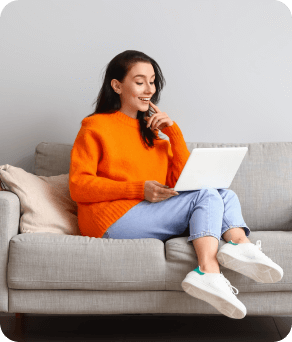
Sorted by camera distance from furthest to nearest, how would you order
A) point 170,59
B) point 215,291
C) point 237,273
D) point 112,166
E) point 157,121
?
point 170,59 → point 157,121 → point 112,166 → point 237,273 → point 215,291

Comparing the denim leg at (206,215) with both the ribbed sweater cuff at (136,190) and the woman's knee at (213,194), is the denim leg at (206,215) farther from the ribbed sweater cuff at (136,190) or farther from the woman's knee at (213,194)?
the ribbed sweater cuff at (136,190)

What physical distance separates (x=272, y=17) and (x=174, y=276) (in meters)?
1.73

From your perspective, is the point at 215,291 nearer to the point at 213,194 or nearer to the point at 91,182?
the point at 213,194

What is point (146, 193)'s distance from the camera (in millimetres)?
1884

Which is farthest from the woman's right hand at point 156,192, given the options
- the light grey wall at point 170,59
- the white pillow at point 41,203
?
the light grey wall at point 170,59

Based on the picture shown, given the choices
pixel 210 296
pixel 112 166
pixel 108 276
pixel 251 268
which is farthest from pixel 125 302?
pixel 112 166

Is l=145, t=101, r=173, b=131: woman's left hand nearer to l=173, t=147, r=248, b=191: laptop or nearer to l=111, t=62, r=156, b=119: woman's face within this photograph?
l=111, t=62, r=156, b=119: woman's face

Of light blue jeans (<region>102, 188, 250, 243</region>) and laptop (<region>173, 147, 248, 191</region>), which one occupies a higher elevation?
laptop (<region>173, 147, 248, 191</region>)

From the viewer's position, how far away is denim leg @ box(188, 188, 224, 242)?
5.63 feet

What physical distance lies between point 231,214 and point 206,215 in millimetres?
142

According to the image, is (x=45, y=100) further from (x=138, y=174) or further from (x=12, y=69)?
(x=138, y=174)

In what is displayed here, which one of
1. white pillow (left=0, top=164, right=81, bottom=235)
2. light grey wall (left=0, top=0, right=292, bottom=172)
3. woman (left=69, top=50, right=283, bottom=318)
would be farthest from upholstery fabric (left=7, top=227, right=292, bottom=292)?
light grey wall (left=0, top=0, right=292, bottom=172)

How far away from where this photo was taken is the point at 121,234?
6.16 ft

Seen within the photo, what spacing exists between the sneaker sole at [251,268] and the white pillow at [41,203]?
763 mm
